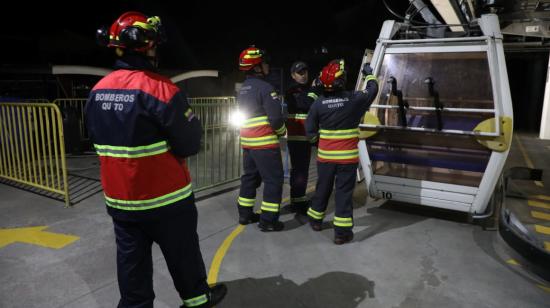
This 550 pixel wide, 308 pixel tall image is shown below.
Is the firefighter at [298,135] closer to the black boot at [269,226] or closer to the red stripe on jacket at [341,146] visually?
the black boot at [269,226]

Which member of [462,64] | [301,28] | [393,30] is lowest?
[462,64]

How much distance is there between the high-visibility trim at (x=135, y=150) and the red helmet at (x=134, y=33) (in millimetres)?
543

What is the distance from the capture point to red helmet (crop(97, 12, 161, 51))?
1993mm

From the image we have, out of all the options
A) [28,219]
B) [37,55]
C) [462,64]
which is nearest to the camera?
[28,219]

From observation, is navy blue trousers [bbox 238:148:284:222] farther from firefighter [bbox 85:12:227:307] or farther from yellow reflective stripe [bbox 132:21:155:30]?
yellow reflective stripe [bbox 132:21:155:30]

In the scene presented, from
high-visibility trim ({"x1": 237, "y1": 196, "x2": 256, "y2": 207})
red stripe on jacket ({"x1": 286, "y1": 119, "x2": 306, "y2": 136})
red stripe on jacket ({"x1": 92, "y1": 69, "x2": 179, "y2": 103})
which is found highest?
red stripe on jacket ({"x1": 92, "y1": 69, "x2": 179, "y2": 103})

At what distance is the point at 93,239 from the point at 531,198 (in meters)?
6.34

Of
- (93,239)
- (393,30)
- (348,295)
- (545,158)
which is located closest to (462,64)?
(393,30)

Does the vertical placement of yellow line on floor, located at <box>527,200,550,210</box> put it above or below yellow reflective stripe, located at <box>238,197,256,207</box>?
below

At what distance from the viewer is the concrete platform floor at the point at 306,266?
9.59 feet

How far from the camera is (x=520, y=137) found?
12.9 metres

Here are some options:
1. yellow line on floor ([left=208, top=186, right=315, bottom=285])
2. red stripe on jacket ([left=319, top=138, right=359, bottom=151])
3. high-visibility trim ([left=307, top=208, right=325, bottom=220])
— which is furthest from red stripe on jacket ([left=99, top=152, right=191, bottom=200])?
high-visibility trim ([left=307, top=208, right=325, bottom=220])

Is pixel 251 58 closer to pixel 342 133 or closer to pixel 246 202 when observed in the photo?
pixel 342 133

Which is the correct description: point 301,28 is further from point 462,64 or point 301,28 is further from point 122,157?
point 122,157
